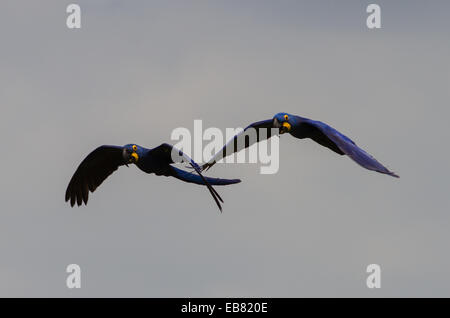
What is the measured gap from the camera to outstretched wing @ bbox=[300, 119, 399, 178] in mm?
28188

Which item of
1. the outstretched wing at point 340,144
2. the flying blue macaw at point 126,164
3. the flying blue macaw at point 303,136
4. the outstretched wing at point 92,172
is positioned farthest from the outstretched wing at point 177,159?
the outstretched wing at point 340,144

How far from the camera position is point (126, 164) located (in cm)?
3281

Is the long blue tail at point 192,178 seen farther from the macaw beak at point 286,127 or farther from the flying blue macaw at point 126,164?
the macaw beak at point 286,127

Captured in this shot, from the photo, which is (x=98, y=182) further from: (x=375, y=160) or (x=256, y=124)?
(x=375, y=160)

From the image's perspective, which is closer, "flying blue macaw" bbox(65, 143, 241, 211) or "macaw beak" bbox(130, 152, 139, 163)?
"flying blue macaw" bbox(65, 143, 241, 211)

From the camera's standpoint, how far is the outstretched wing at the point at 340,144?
28188 mm

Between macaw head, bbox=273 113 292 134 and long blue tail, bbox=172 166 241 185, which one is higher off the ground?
macaw head, bbox=273 113 292 134

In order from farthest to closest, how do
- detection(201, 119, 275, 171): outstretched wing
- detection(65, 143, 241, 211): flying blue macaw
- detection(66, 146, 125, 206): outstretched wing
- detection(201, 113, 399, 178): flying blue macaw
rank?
detection(66, 146, 125, 206): outstretched wing < detection(201, 119, 275, 171): outstretched wing < detection(65, 143, 241, 211): flying blue macaw < detection(201, 113, 399, 178): flying blue macaw

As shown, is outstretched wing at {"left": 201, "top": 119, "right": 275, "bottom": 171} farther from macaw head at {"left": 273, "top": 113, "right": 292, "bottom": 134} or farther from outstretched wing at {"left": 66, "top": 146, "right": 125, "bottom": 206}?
outstretched wing at {"left": 66, "top": 146, "right": 125, "bottom": 206}

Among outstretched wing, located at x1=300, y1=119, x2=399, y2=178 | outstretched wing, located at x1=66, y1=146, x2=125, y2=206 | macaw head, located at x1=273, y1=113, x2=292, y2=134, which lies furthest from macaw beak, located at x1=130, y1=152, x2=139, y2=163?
outstretched wing, located at x1=300, y1=119, x2=399, y2=178

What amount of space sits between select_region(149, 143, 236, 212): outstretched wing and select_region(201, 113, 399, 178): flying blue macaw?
83cm

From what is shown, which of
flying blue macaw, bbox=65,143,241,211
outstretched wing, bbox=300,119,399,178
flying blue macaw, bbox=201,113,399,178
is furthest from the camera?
flying blue macaw, bbox=65,143,241,211
